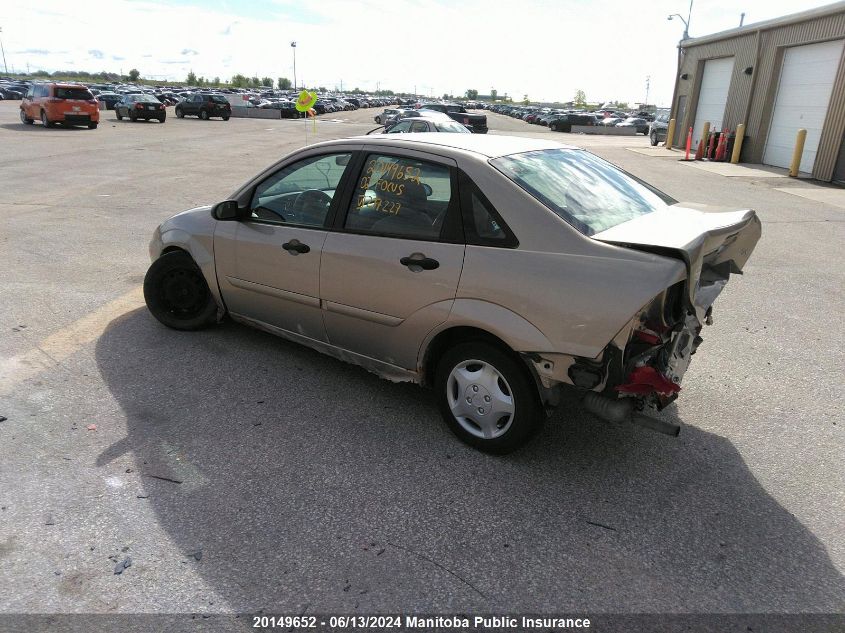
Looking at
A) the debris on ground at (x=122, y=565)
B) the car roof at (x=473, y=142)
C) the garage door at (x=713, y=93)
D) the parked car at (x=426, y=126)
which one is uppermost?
the garage door at (x=713, y=93)

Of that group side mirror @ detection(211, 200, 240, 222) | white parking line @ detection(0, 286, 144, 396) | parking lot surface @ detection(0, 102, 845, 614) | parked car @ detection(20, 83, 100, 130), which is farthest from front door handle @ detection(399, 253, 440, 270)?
parked car @ detection(20, 83, 100, 130)

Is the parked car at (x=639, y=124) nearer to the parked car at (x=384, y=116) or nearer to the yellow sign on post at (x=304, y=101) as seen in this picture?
the parked car at (x=384, y=116)

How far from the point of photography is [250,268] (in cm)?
425

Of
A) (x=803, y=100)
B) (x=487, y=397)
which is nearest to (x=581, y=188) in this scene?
(x=487, y=397)

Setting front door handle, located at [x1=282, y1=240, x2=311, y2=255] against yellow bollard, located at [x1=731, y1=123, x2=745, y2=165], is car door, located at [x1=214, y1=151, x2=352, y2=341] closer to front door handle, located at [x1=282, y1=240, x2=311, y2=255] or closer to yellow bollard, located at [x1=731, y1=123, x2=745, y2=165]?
front door handle, located at [x1=282, y1=240, x2=311, y2=255]

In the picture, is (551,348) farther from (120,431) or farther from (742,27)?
(742,27)

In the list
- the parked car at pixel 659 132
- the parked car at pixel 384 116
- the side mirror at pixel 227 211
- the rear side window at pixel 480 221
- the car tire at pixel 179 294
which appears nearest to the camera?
the rear side window at pixel 480 221

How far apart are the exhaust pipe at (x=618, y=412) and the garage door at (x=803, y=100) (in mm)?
19493

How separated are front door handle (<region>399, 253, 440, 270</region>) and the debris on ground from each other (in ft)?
6.30

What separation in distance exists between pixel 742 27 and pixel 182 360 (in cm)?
2631

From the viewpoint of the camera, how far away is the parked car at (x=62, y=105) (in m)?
26.2

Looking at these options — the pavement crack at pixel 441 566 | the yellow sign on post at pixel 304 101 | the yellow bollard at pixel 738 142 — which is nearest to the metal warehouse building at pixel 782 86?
the yellow bollard at pixel 738 142

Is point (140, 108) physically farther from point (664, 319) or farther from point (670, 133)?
point (664, 319)

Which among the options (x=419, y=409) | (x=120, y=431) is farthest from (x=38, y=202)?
(x=419, y=409)
